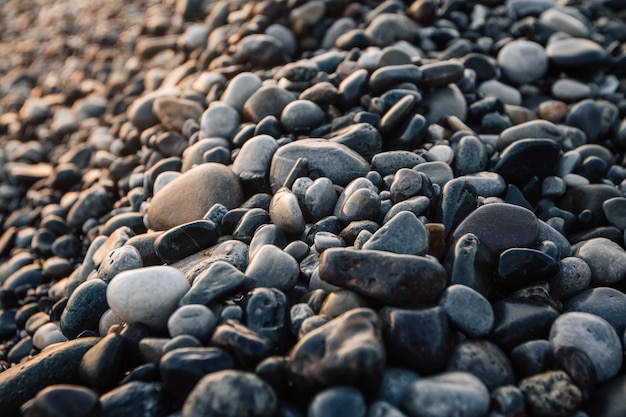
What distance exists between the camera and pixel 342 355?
1837mm

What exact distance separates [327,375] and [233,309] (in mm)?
533

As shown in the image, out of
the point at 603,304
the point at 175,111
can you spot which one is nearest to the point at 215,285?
the point at 603,304

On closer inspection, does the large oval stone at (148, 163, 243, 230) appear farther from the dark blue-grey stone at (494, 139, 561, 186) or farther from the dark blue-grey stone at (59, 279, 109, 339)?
the dark blue-grey stone at (494, 139, 561, 186)

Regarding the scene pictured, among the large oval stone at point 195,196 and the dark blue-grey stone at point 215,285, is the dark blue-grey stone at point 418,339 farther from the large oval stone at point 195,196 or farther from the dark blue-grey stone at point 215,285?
the large oval stone at point 195,196

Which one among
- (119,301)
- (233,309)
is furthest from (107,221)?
(233,309)

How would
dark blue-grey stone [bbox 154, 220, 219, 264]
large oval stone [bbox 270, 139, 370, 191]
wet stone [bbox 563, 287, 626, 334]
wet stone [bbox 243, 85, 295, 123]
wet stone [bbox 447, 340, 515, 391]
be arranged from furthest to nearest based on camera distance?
1. wet stone [bbox 243, 85, 295, 123]
2. large oval stone [bbox 270, 139, 370, 191]
3. dark blue-grey stone [bbox 154, 220, 219, 264]
4. wet stone [bbox 563, 287, 626, 334]
5. wet stone [bbox 447, 340, 515, 391]

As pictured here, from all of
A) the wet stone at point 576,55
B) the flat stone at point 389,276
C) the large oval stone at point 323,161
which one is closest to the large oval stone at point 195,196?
the large oval stone at point 323,161

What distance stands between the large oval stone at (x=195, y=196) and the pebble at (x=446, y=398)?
1600 mm

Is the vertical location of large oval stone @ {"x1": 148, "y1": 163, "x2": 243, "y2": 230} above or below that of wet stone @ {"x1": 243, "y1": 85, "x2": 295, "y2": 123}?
below

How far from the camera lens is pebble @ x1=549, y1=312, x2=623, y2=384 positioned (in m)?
2.14

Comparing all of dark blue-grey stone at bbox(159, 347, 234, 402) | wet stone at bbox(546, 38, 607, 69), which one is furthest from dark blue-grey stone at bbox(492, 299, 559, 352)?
wet stone at bbox(546, 38, 607, 69)

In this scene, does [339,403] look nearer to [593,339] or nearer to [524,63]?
[593,339]

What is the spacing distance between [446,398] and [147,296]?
1.25 meters

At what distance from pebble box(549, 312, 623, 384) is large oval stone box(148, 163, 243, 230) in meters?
1.76
